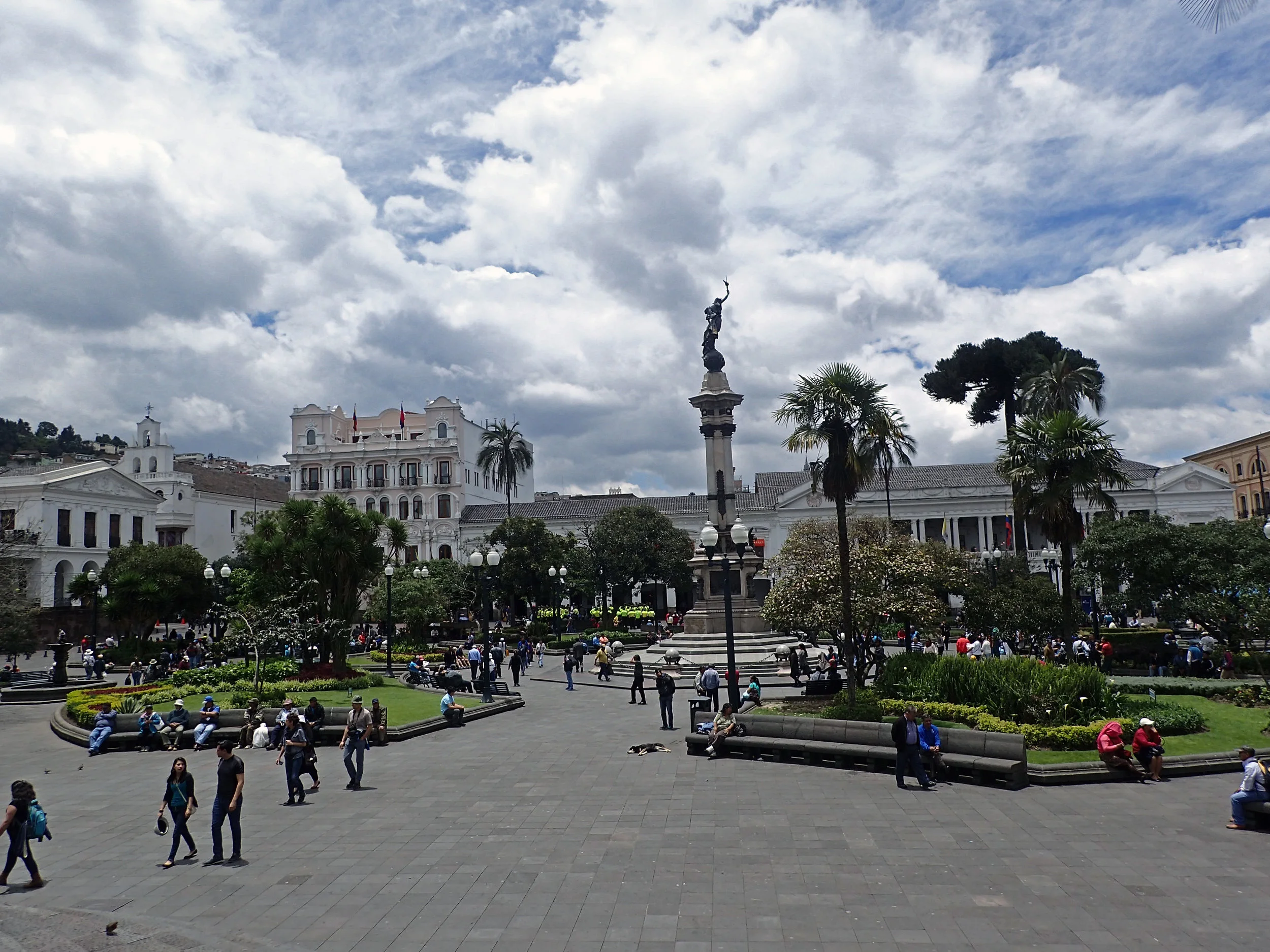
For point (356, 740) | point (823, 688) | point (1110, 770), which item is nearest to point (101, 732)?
point (356, 740)

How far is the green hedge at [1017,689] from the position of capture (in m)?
17.7

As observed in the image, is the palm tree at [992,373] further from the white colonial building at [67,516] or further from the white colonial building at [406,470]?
the white colonial building at [67,516]

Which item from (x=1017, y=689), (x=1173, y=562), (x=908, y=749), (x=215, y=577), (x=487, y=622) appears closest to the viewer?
(x=908, y=749)

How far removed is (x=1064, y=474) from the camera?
27594mm

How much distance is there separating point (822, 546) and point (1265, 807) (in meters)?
15.5

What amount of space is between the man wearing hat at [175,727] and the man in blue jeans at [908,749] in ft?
52.8

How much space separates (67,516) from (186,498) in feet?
46.3

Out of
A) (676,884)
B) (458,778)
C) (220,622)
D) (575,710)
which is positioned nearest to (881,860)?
(676,884)

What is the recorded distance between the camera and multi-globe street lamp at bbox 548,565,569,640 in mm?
52656

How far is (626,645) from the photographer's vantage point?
48781 mm

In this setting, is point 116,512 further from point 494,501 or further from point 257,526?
point 257,526

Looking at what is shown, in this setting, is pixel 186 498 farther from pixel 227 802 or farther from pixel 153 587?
pixel 227 802

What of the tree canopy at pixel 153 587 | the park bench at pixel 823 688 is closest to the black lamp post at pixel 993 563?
the park bench at pixel 823 688

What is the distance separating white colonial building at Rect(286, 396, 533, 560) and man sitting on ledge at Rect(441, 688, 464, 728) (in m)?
57.6
